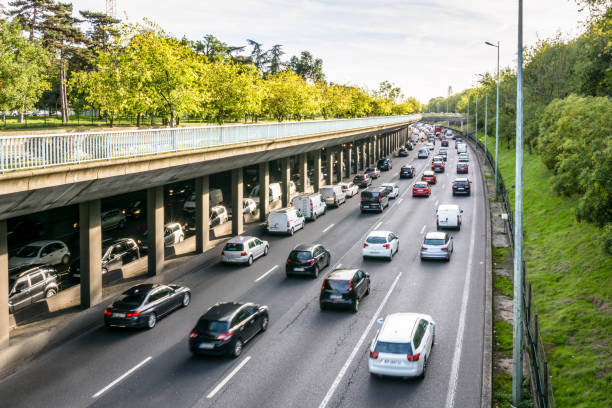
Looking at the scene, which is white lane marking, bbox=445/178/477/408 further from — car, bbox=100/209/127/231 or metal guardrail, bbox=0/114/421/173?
car, bbox=100/209/127/231

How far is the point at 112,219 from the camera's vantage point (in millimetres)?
36750

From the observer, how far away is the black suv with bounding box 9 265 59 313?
804 inches

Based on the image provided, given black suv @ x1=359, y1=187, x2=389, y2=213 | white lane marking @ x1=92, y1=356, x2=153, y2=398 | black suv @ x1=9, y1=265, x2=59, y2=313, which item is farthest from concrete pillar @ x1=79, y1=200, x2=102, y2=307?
black suv @ x1=359, y1=187, x2=389, y2=213

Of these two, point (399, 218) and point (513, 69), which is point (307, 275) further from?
point (513, 69)

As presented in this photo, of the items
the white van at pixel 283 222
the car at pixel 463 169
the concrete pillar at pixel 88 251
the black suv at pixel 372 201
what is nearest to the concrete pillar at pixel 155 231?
the concrete pillar at pixel 88 251

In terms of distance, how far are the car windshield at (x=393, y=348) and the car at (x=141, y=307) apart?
918 centimetres

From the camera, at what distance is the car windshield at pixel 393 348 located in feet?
45.7

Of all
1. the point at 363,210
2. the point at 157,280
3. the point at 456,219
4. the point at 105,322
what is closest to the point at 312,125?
the point at 363,210

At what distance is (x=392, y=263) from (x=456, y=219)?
28.4 ft

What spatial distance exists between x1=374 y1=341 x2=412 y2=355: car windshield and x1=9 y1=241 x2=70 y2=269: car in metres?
19.8

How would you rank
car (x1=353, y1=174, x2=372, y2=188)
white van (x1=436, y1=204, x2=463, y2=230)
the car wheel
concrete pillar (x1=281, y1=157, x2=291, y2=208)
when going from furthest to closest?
car (x1=353, y1=174, x2=372, y2=188)
concrete pillar (x1=281, y1=157, x2=291, y2=208)
white van (x1=436, y1=204, x2=463, y2=230)
the car wheel

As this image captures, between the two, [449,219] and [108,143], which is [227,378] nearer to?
[108,143]

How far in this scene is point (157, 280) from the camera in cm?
2469

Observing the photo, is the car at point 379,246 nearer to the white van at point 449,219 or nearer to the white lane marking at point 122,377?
the white van at point 449,219
